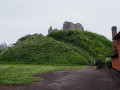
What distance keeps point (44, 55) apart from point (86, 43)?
43.9 feet

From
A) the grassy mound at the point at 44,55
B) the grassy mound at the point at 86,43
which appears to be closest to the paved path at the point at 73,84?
the grassy mound at the point at 44,55

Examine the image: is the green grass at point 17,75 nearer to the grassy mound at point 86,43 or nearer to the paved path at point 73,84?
the paved path at point 73,84

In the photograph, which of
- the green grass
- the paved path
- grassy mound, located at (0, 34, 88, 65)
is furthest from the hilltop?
the paved path

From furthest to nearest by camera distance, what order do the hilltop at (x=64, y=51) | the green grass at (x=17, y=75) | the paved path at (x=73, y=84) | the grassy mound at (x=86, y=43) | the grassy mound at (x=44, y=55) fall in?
the grassy mound at (x=86, y=43) < the hilltop at (x=64, y=51) < the grassy mound at (x=44, y=55) < the green grass at (x=17, y=75) < the paved path at (x=73, y=84)

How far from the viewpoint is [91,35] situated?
45.0 m

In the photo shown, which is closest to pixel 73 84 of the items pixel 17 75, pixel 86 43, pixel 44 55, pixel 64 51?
pixel 17 75

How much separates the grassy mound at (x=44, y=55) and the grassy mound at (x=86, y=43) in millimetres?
4062

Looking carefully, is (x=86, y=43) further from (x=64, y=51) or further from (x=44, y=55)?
(x=44, y=55)

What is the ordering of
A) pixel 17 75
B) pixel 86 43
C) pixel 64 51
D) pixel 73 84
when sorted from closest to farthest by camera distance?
pixel 73 84
pixel 17 75
pixel 64 51
pixel 86 43

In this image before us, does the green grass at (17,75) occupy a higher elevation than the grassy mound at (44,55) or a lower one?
lower

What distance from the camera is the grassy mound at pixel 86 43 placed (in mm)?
35069

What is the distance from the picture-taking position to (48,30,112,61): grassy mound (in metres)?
35.1

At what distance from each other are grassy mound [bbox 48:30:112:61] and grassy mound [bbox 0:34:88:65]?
13.3ft

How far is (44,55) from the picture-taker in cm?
3322
